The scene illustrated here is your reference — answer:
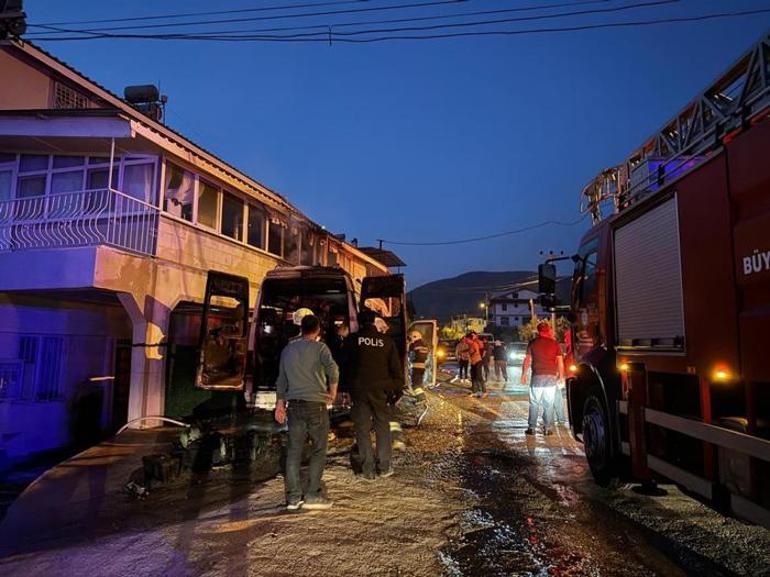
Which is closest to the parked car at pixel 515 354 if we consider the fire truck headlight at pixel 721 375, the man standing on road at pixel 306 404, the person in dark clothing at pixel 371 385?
the person in dark clothing at pixel 371 385

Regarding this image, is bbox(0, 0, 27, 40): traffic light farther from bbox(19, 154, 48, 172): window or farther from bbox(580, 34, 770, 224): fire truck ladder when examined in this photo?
bbox(580, 34, 770, 224): fire truck ladder

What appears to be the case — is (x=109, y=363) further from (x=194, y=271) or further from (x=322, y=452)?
(x=322, y=452)

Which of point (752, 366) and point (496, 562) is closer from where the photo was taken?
point (752, 366)

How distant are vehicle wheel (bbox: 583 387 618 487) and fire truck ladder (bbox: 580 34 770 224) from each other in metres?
2.10

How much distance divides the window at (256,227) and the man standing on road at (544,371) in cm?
853

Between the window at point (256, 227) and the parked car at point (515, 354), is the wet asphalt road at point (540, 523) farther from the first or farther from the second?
the parked car at point (515, 354)

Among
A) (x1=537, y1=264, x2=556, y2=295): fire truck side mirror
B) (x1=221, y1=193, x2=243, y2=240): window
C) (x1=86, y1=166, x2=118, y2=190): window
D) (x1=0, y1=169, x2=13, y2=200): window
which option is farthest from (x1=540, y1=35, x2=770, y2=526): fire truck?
(x1=0, y1=169, x2=13, y2=200): window

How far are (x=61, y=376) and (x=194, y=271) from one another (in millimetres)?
3381

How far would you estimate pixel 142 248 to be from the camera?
10305mm

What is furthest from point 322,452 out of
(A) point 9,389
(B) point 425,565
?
(A) point 9,389

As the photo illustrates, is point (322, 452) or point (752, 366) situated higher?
point (752, 366)

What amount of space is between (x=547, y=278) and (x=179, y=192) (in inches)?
322

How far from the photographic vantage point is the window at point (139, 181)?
1087 centimetres

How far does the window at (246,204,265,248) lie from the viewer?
14648 mm
